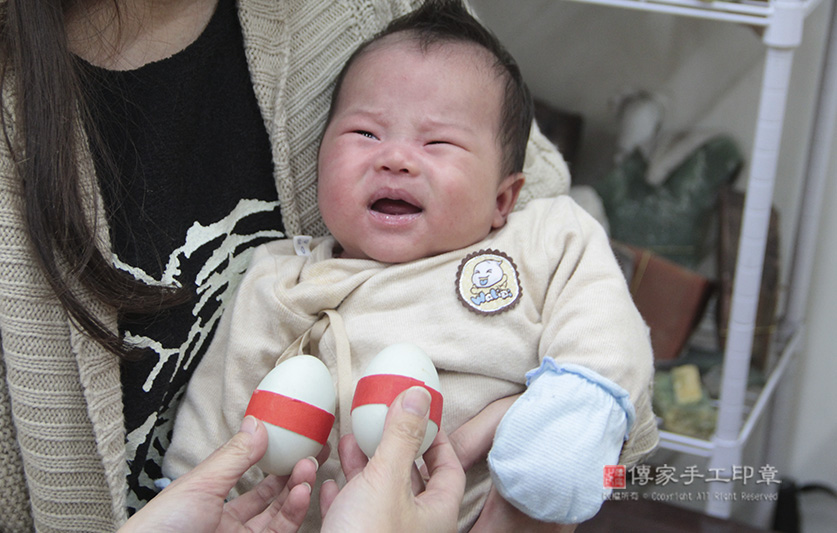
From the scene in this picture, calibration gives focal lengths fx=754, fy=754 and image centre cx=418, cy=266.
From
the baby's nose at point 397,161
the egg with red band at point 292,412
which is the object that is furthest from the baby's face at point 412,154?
the egg with red band at point 292,412

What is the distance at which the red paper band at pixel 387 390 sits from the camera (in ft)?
2.42

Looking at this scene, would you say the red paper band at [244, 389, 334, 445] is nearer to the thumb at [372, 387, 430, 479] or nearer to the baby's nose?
the thumb at [372, 387, 430, 479]

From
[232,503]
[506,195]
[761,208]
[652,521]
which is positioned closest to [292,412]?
[232,503]

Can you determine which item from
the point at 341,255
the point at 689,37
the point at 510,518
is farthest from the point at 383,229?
the point at 689,37

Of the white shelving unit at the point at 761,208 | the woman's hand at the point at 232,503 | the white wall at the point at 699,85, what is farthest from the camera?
the white wall at the point at 699,85

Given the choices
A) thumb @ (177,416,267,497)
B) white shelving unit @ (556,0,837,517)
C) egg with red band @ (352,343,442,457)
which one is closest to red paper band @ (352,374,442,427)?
egg with red band @ (352,343,442,457)

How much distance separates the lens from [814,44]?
161 cm

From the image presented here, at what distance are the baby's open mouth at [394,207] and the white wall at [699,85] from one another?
1009mm

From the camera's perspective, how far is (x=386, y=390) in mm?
741

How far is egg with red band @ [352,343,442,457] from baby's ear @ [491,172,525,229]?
0.99 ft

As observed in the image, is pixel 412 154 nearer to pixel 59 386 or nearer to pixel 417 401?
pixel 417 401

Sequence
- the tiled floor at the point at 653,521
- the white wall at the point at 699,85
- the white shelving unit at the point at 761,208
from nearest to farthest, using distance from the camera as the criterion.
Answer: the white shelving unit at the point at 761,208
the tiled floor at the point at 653,521
the white wall at the point at 699,85

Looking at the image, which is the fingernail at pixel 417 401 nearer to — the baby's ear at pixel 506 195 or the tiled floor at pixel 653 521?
the baby's ear at pixel 506 195

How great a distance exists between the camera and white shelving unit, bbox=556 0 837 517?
1.14m
